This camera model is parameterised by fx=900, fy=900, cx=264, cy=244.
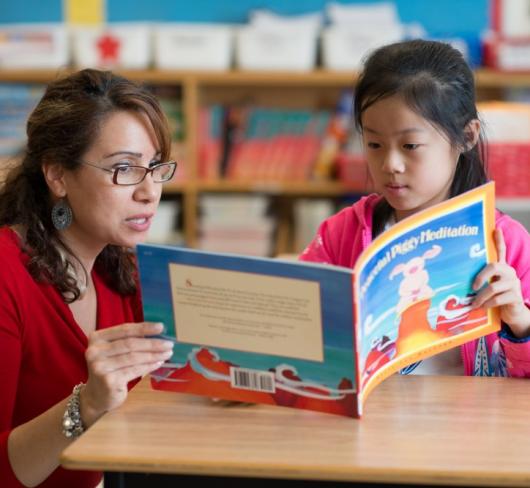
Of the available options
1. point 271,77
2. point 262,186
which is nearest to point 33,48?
point 271,77

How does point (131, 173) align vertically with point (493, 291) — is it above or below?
above

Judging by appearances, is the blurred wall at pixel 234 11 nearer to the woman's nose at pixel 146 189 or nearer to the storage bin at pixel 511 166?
the storage bin at pixel 511 166

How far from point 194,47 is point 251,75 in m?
0.27

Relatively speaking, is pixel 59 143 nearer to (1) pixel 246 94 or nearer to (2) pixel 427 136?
(2) pixel 427 136

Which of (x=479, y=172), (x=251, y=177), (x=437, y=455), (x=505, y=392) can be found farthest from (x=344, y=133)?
(x=437, y=455)

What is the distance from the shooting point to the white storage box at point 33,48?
12.5 ft

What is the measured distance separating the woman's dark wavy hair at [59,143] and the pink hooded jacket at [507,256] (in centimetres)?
38

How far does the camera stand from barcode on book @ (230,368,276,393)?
1250 mm

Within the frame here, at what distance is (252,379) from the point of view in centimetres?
126

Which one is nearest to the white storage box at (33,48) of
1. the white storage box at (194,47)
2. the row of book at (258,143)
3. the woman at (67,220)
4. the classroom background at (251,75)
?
the classroom background at (251,75)

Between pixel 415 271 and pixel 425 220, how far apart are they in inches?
3.1

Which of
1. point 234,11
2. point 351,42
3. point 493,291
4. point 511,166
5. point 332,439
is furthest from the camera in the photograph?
point 234,11

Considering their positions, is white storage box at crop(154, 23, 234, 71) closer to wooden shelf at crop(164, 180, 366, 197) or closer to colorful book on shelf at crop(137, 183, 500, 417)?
wooden shelf at crop(164, 180, 366, 197)

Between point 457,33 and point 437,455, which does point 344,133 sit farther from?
point 437,455
